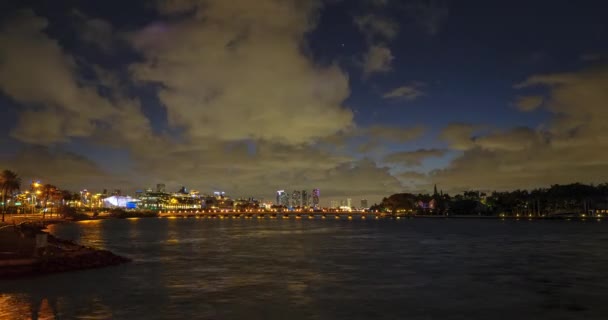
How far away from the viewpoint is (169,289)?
32.5 m

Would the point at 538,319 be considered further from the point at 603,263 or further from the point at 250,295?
the point at 603,263

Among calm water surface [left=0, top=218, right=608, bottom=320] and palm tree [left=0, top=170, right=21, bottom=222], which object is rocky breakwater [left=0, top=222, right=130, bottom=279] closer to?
calm water surface [left=0, top=218, right=608, bottom=320]

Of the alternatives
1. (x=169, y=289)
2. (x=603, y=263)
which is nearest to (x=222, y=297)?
(x=169, y=289)

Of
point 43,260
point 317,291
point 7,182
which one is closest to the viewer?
point 317,291

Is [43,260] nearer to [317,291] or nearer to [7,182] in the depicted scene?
[317,291]

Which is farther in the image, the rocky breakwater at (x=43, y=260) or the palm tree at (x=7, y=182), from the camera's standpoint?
the palm tree at (x=7, y=182)

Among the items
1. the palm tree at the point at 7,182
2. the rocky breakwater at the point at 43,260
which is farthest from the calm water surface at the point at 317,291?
the palm tree at the point at 7,182

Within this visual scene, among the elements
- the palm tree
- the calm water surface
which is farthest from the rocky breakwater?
the palm tree

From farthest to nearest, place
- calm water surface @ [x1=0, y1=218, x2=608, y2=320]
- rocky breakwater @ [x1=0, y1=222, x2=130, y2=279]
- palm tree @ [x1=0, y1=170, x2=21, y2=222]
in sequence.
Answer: palm tree @ [x1=0, y1=170, x2=21, y2=222] < rocky breakwater @ [x1=0, y1=222, x2=130, y2=279] < calm water surface @ [x1=0, y1=218, x2=608, y2=320]

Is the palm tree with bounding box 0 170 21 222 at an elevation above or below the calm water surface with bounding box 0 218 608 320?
above

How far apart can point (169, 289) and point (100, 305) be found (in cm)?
634

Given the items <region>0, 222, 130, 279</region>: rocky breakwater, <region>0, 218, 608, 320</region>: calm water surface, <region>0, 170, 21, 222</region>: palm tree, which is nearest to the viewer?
<region>0, 218, 608, 320</region>: calm water surface

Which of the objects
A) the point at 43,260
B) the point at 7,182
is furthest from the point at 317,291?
the point at 7,182

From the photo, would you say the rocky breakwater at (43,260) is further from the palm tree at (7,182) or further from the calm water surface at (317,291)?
the palm tree at (7,182)
